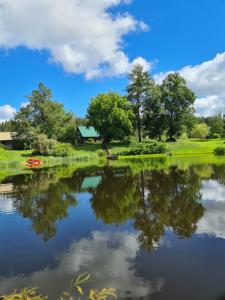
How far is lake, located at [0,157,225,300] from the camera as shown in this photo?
7.55 m

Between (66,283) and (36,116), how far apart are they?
65.1 m

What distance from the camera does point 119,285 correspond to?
7477 millimetres

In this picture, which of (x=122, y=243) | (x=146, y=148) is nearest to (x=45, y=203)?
(x=122, y=243)

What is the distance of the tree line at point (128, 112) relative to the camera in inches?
2692

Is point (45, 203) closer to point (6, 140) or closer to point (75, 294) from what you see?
point (75, 294)

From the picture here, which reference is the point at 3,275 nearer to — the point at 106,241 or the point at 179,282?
the point at 106,241

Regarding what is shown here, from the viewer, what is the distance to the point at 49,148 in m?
59.1

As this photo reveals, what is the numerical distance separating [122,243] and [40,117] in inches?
2469

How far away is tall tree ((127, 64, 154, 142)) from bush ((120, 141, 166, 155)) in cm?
1108

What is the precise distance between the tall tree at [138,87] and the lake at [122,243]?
54.8 metres

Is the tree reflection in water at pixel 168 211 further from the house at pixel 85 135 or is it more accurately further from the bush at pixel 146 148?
the house at pixel 85 135

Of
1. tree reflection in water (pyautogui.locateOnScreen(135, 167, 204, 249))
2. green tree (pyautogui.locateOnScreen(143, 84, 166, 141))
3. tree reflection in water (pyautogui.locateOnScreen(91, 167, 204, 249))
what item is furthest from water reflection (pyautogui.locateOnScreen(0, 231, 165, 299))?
green tree (pyautogui.locateOnScreen(143, 84, 166, 141))

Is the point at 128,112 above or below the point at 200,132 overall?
above

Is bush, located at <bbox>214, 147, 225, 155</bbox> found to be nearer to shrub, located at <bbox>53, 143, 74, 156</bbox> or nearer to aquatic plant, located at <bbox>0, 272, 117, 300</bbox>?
shrub, located at <bbox>53, 143, 74, 156</bbox>
